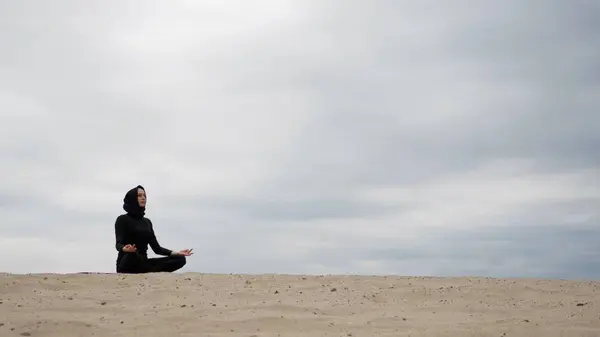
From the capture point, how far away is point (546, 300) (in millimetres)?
9859

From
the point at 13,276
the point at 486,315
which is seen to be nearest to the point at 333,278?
the point at 486,315

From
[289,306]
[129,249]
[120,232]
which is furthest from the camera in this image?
[120,232]

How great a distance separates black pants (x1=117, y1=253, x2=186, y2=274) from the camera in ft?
38.8

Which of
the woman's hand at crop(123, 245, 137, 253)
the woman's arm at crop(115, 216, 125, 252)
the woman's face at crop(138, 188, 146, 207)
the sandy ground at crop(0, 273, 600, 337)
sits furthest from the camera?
the woman's face at crop(138, 188, 146, 207)

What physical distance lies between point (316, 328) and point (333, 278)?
3.08m

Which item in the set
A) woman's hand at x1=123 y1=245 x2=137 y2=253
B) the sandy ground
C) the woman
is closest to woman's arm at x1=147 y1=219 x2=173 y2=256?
the woman

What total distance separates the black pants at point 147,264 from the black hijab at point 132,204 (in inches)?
31.9

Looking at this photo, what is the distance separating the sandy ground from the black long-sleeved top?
1.57 meters

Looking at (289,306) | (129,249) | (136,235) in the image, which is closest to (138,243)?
(136,235)

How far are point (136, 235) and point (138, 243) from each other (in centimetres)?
15

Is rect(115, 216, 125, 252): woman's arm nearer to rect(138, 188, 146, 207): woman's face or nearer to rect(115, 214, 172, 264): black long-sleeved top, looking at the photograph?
rect(115, 214, 172, 264): black long-sleeved top

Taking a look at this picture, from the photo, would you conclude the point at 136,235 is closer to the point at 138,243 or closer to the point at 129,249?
the point at 138,243

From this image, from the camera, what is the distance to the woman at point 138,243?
1188 centimetres

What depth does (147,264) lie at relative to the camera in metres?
12.1
